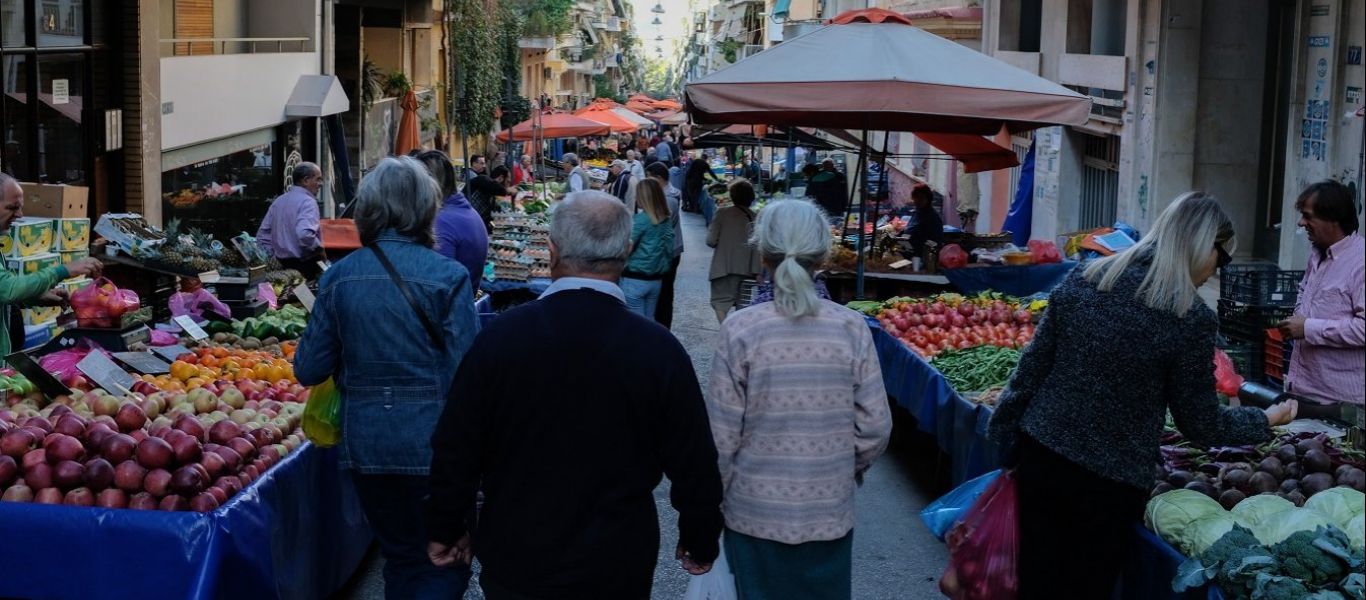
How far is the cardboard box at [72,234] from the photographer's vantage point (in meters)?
8.76

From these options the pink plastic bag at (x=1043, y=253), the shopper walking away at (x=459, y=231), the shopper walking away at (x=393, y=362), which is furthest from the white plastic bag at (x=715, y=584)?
the pink plastic bag at (x=1043, y=253)

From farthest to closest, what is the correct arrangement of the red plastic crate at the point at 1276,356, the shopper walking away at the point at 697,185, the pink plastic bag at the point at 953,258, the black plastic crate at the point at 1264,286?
the shopper walking away at the point at 697,185 < the pink plastic bag at the point at 953,258 < the black plastic crate at the point at 1264,286 < the red plastic crate at the point at 1276,356

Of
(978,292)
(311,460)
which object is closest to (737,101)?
(978,292)

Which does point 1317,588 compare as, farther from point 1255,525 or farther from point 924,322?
point 924,322

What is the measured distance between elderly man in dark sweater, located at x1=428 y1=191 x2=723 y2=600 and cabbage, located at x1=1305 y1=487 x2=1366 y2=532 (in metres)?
2.21

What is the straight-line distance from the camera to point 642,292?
1057 centimetres

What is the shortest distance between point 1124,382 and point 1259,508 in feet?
2.89

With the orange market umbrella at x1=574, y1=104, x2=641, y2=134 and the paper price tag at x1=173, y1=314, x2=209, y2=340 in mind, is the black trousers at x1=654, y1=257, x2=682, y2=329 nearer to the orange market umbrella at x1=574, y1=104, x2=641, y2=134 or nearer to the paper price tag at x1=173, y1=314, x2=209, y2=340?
the paper price tag at x1=173, y1=314, x2=209, y2=340

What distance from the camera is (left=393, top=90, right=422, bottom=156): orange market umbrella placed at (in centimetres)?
2472

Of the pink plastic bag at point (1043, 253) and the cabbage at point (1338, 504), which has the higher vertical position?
the pink plastic bag at point (1043, 253)

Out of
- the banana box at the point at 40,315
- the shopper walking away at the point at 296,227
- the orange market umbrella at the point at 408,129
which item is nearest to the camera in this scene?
the banana box at the point at 40,315

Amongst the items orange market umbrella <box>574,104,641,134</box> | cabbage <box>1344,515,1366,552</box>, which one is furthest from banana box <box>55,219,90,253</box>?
orange market umbrella <box>574,104,641,134</box>

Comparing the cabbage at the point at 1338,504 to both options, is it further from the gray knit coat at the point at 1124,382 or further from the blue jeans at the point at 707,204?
the blue jeans at the point at 707,204

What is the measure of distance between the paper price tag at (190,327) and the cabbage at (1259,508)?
5586 millimetres
